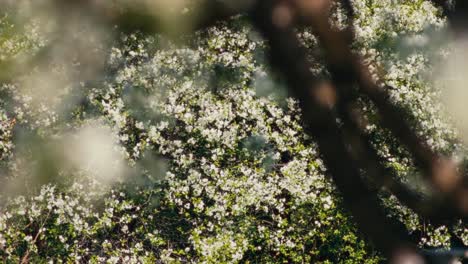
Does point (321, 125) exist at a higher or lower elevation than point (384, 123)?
lower

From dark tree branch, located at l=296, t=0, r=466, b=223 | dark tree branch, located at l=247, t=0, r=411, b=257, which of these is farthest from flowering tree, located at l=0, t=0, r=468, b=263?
dark tree branch, located at l=247, t=0, r=411, b=257

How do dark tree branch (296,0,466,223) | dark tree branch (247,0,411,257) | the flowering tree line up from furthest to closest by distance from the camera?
the flowering tree
dark tree branch (296,0,466,223)
dark tree branch (247,0,411,257)

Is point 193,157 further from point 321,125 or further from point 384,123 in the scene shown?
point 321,125

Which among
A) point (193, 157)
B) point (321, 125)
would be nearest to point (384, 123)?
point (321, 125)

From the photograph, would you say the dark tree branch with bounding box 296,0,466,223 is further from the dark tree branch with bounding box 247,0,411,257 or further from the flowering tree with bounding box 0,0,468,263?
the flowering tree with bounding box 0,0,468,263

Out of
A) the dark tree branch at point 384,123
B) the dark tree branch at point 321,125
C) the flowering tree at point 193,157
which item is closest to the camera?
the dark tree branch at point 321,125

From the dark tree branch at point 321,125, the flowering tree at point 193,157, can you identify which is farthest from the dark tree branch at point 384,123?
the flowering tree at point 193,157

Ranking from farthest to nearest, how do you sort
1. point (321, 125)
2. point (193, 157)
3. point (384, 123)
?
point (193, 157), point (384, 123), point (321, 125)

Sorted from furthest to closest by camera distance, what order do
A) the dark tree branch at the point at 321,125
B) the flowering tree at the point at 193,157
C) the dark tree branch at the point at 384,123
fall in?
the flowering tree at the point at 193,157, the dark tree branch at the point at 384,123, the dark tree branch at the point at 321,125

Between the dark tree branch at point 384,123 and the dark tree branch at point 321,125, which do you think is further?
the dark tree branch at point 384,123

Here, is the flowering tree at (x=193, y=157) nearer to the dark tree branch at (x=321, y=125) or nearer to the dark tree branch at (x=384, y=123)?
the dark tree branch at (x=384, y=123)

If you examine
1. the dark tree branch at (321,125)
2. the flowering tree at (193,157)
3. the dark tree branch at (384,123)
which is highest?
the flowering tree at (193,157)

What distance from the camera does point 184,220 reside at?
706 inches

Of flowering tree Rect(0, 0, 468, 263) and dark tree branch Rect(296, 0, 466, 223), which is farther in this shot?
flowering tree Rect(0, 0, 468, 263)
